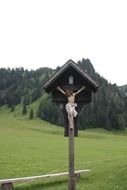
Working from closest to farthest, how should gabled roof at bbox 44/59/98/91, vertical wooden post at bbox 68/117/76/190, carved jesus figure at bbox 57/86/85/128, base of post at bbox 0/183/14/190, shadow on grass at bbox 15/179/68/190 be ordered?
vertical wooden post at bbox 68/117/76/190 → carved jesus figure at bbox 57/86/85/128 → gabled roof at bbox 44/59/98/91 → base of post at bbox 0/183/14/190 → shadow on grass at bbox 15/179/68/190

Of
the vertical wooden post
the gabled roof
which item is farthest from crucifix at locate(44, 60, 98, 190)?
the vertical wooden post

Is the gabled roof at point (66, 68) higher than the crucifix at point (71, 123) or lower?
higher

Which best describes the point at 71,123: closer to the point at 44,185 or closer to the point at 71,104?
the point at 71,104

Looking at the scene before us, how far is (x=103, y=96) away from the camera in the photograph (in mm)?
172375

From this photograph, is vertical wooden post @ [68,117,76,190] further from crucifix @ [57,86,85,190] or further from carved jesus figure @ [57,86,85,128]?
carved jesus figure @ [57,86,85,128]

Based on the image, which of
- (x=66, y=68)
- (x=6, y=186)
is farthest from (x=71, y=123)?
(x=6, y=186)

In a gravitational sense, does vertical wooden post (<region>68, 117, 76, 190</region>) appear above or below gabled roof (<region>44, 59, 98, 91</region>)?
below

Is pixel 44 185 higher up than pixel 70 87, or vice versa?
pixel 70 87

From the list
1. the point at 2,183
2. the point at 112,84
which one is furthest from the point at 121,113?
the point at 2,183

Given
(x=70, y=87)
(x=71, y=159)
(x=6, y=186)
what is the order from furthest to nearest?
(x=6, y=186) < (x=70, y=87) < (x=71, y=159)

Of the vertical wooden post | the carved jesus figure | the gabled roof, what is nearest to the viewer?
the vertical wooden post

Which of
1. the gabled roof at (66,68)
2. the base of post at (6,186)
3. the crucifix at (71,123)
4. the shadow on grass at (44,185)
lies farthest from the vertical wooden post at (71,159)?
the shadow on grass at (44,185)

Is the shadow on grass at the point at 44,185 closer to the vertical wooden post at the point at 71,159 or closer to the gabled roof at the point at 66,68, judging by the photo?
the vertical wooden post at the point at 71,159

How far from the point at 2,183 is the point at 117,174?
7219mm
